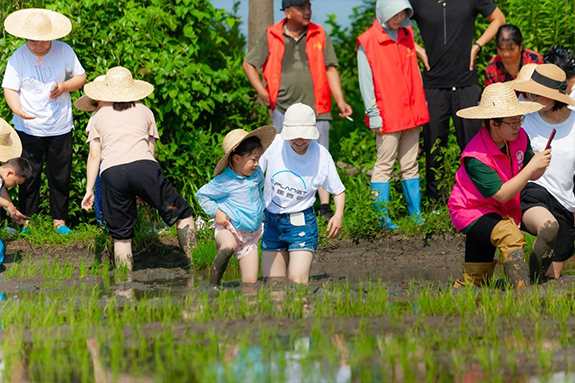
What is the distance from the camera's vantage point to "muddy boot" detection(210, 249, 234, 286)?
25.0ft

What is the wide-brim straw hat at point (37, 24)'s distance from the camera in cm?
932

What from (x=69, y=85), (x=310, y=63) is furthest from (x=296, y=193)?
(x=69, y=85)

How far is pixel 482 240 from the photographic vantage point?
7438mm

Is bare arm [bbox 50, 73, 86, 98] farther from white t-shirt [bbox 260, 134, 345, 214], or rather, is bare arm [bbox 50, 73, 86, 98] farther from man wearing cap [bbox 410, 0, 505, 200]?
man wearing cap [bbox 410, 0, 505, 200]

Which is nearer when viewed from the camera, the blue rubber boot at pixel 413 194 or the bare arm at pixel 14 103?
the bare arm at pixel 14 103

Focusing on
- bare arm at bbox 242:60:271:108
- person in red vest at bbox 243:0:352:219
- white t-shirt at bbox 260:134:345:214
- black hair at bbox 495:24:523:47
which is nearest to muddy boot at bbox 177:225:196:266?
white t-shirt at bbox 260:134:345:214

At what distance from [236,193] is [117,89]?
1606 mm

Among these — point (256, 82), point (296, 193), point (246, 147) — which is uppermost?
point (256, 82)

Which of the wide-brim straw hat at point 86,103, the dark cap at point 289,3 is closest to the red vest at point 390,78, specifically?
the dark cap at point 289,3

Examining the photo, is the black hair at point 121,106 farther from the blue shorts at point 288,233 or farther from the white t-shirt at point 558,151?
the white t-shirt at point 558,151

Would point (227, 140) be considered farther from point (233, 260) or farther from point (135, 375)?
point (135, 375)

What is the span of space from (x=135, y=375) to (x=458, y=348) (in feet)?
6.01

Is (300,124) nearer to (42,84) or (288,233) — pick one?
(288,233)

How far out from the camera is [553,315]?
6.47 m
